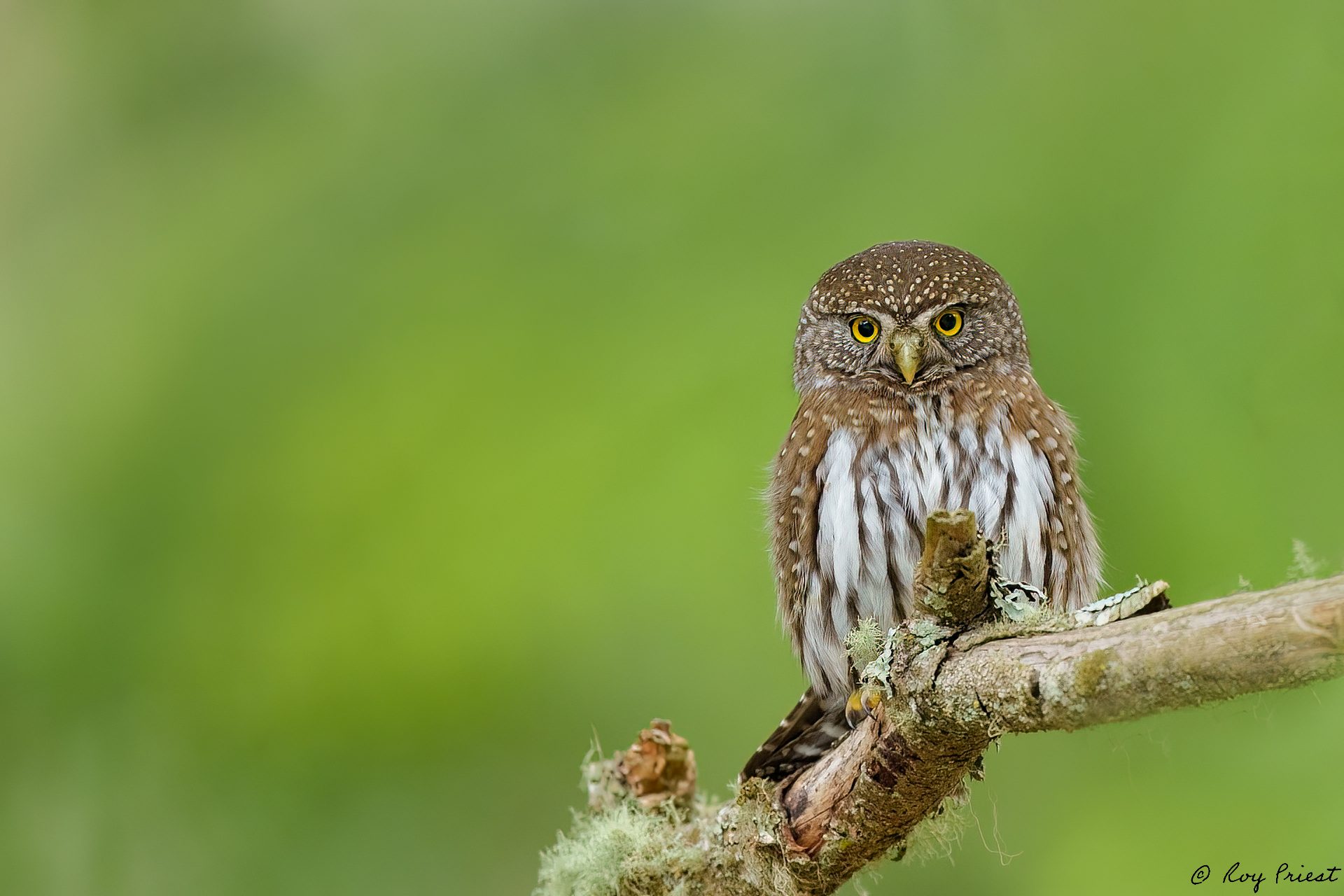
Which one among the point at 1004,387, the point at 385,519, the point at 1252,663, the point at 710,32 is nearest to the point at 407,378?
the point at 385,519

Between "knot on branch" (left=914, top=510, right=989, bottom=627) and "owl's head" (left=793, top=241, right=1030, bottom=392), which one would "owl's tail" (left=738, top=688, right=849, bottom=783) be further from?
"knot on branch" (left=914, top=510, right=989, bottom=627)

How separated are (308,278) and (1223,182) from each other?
3365mm

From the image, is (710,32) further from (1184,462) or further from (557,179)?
(1184,462)

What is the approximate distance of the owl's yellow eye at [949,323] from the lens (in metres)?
3.64

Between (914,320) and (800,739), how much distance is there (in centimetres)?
128

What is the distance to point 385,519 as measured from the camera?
4445 millimetres

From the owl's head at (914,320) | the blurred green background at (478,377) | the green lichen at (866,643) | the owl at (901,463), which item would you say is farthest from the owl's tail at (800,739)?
the owl's head at (914,320)

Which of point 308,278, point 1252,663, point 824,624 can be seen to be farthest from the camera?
point 308,278

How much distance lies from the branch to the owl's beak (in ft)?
3.96

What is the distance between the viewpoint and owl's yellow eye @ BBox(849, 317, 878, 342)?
3691 mm

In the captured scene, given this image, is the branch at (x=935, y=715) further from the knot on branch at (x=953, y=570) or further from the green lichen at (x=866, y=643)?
the green lichen at (x=866, y=643)

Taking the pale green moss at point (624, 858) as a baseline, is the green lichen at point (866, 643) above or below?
above

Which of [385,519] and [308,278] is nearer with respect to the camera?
[385,519]

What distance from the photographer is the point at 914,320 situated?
361 centimetres
